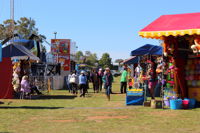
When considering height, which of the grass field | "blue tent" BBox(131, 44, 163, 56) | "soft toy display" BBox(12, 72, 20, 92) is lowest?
the grass field

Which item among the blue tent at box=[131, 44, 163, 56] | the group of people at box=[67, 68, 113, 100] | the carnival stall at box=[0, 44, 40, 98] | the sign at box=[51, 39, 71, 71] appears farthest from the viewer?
the sign at box=[51, 39, 71, 71]

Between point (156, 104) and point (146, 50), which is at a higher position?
point (146, 50)

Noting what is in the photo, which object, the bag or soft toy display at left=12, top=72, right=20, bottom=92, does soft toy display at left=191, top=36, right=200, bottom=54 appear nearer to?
soft toy display at left=12, top=72, right=20, bottom=92

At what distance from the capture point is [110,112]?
12.7m

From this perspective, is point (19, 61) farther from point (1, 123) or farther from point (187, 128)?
point (187, 128)

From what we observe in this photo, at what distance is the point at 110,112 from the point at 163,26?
14.0 ft

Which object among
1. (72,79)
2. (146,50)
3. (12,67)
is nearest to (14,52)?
(12,67)

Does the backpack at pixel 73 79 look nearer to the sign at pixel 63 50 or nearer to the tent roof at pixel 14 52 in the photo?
the tent roof at pixel 14 52

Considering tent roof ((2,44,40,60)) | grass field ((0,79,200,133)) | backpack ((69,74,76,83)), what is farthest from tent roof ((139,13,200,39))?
backpack ((69,74,76,83))

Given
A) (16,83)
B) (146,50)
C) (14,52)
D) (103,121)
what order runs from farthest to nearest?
(14,52) < (146,50) < (16,83) < (103,121)

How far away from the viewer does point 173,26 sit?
13.5 m

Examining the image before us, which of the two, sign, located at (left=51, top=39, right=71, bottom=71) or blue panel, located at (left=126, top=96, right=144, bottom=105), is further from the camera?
sign, located at (left=51, top=39, right=71, bottom=71)

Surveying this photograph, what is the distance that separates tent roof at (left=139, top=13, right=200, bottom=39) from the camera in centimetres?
1280

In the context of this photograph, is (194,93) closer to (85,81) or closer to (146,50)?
(146,50)
